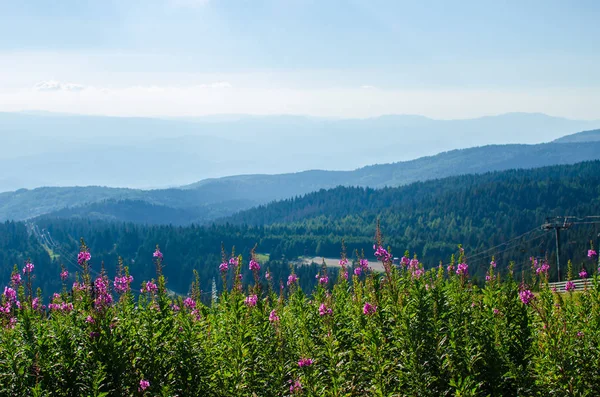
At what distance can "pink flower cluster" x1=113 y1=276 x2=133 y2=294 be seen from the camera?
11559mm

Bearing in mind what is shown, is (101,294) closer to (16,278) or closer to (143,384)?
(143,384)

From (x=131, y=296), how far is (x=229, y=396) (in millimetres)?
3286

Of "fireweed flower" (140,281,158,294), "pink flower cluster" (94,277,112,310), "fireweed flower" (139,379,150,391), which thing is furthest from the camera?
"fireweed flower" (140,281,158,294)

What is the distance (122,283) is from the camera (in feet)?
38.4

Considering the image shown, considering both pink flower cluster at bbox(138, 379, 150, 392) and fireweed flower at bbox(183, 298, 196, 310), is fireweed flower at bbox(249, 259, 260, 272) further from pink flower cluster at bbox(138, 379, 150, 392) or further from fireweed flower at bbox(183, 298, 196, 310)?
pink flower cluster at bbox(138, 379, 150, 392)

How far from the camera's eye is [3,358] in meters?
9.07

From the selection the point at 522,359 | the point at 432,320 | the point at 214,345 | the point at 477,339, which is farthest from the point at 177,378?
the point at 522,359

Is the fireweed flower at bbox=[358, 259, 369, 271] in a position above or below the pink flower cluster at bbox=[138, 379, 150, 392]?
above

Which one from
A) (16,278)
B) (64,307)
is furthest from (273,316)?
(16,278)

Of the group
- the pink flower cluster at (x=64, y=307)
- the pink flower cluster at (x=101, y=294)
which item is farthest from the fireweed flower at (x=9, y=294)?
the pink flower cluster at (x=101, y=294)

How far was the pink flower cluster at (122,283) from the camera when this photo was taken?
37.9 ft

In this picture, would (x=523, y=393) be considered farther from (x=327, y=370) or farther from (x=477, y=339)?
(x=327, y=370)

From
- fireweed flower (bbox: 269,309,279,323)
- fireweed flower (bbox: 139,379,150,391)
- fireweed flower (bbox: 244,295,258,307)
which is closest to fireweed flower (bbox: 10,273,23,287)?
fireweed flower (bbox: 139,379,150,391)

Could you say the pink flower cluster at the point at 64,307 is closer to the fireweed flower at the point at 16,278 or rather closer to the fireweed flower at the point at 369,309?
the fireweed flower at the point at 16,278
